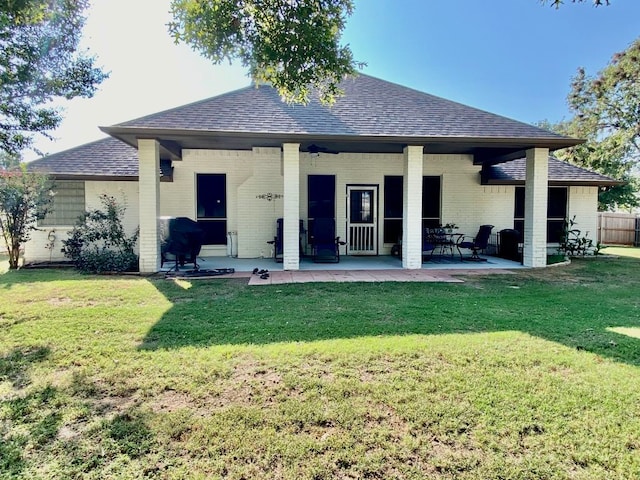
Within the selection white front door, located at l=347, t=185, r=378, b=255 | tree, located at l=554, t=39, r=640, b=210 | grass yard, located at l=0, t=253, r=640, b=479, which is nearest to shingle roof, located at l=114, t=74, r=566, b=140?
white front door, located at l=347, t=185, r=378, b=255

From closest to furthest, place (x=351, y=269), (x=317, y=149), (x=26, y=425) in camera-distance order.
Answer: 1. (x=26, y=425)
2. (x=351, y=269)
3. (x=317, y=149)

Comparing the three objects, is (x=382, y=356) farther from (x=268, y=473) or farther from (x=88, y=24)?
(x=88, y=24)

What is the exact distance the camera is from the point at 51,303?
5.68 metres

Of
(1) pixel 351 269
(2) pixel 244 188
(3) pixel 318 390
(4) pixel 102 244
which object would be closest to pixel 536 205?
(1) pixel 351 269

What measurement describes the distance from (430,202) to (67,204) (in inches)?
434

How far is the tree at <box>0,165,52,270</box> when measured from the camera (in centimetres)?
912

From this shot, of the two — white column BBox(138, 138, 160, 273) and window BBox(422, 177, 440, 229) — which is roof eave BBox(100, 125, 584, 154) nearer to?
white column BBox(138, 138, 160, 273)

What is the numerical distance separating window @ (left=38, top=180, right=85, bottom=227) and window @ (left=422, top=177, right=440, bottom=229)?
1037cm

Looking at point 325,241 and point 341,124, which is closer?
point 341,124

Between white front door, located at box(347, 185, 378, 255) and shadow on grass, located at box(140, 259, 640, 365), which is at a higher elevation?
white front door, located at box(347, 185, 378, 255)

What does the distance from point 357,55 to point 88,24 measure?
530cm

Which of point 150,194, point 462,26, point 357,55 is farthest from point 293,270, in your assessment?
point 462,26

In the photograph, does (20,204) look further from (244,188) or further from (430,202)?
(430,202)

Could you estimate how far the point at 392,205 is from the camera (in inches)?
475
